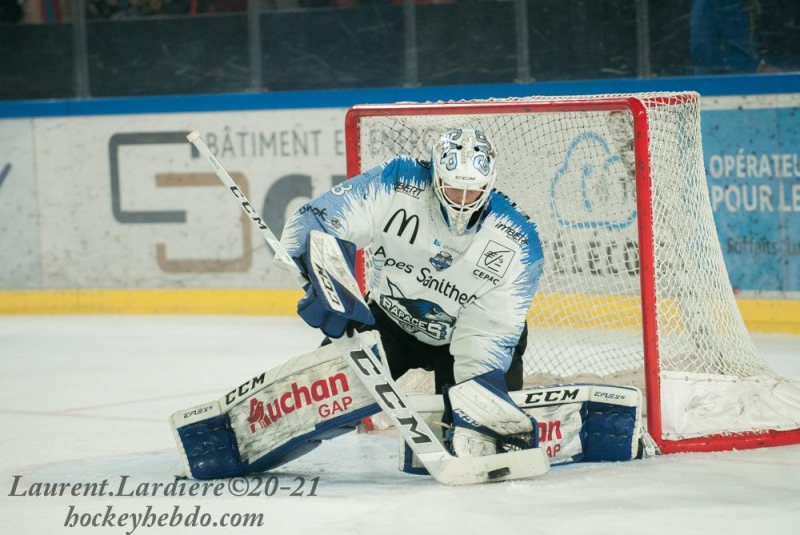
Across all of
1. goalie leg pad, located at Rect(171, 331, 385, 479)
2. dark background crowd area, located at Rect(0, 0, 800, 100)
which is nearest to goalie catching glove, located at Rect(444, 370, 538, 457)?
goalie leg pad, located at Rect(171, 331, 385, 479)

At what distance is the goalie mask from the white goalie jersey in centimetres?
9

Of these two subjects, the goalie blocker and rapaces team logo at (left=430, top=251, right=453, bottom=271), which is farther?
rapaces team logo at (left=430, top=251, right=453, bottom=271)

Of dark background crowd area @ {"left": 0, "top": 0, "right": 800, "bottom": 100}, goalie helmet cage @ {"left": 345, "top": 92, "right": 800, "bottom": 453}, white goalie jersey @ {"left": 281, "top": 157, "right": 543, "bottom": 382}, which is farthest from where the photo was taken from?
dark background crowd area @ {"left": 0, "top": 0, "right": 800, "bottom": 100}

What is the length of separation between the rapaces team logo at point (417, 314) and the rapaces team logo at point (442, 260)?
0.39 ft

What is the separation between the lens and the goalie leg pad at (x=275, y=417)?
341cm

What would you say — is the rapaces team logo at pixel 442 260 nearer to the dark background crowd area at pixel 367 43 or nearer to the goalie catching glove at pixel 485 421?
the goalie catching glove at pixel 485 421

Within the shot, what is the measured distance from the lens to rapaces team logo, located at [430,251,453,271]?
11.8 feet

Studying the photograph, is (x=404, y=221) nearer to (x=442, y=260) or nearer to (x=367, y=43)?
(x=442, y=260)

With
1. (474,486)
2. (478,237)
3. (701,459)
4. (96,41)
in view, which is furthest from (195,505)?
(96,41)

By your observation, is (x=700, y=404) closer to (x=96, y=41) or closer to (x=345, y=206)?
(x=345, y=206)

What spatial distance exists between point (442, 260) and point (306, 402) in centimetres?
53

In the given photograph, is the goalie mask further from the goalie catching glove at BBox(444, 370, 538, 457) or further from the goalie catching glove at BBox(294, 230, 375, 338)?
the goalie catching glove at BBox(444, 370, 538, 457)

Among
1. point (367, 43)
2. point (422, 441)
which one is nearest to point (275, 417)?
point (422, 441)

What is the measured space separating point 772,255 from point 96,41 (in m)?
3.78
